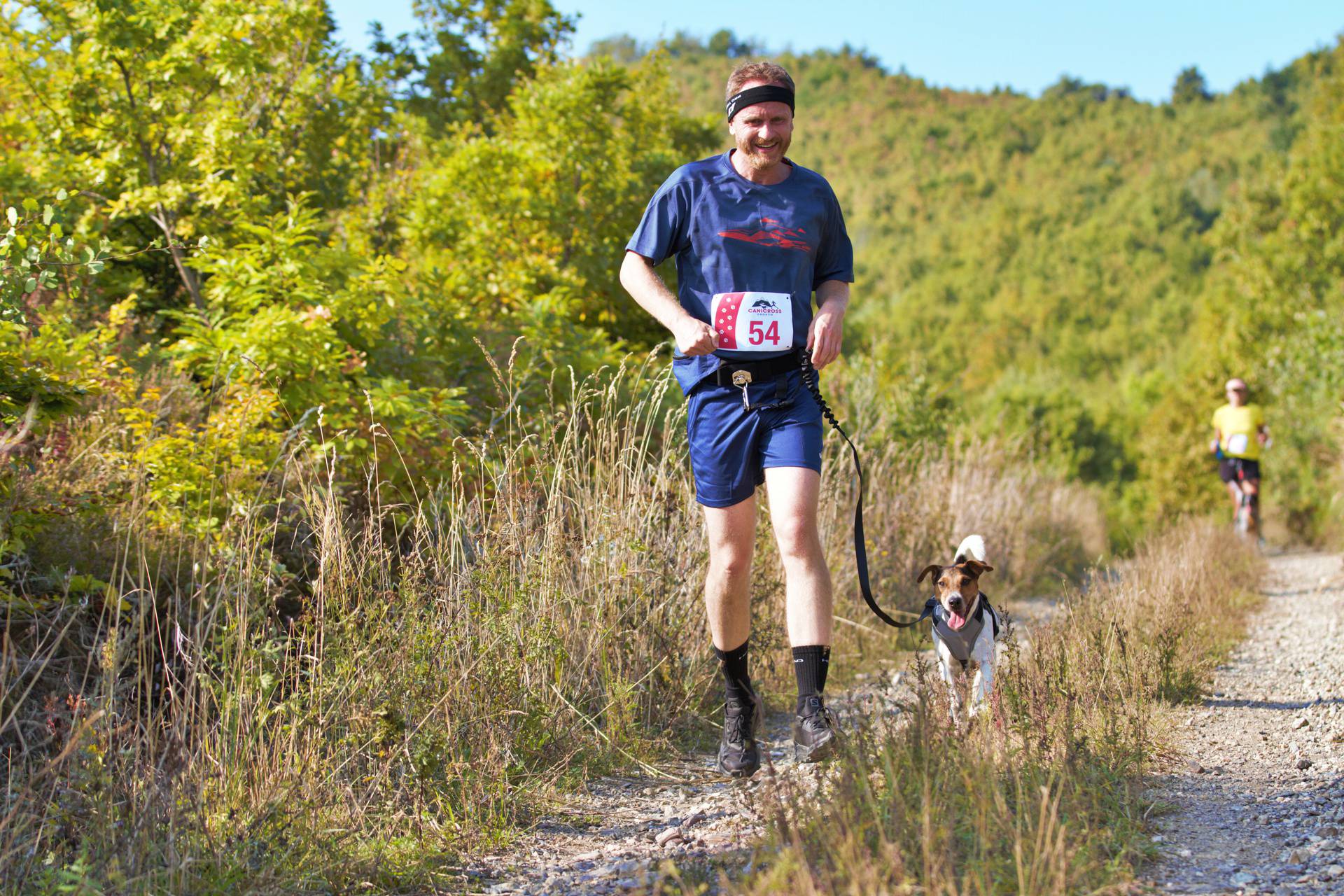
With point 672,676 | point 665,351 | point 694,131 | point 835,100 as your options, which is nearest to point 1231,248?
point 694,131

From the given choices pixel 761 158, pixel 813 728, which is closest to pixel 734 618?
pixel 813 728

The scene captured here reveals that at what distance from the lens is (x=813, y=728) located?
369 centimetres

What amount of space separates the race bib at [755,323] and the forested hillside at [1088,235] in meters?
19.2

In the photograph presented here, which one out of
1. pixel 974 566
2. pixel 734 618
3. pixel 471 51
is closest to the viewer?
pixel 734 618

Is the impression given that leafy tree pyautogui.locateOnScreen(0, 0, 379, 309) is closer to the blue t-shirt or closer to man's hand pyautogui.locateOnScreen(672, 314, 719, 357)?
the blue t-shirt

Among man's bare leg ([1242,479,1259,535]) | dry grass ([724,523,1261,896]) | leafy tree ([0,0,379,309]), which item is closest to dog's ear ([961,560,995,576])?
dry grass ([724,523,1261,896])

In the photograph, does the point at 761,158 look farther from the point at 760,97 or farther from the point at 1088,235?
the point at 1088,235

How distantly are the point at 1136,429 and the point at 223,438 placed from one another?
122 feet

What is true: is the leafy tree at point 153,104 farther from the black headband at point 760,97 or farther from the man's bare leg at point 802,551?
the man's bare leg at point 802,551

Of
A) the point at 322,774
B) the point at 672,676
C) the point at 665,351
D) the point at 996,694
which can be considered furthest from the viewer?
the point at 665,351

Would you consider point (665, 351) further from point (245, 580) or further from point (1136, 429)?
point (1136, 429)

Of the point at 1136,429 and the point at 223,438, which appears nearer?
the point at 223,438

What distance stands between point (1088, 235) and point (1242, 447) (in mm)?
50399

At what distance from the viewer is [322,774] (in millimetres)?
3363
